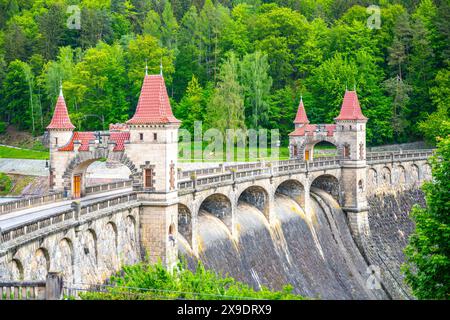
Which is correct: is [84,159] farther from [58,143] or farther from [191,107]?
[191,107]

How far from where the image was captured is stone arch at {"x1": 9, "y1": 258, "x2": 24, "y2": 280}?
31.0m

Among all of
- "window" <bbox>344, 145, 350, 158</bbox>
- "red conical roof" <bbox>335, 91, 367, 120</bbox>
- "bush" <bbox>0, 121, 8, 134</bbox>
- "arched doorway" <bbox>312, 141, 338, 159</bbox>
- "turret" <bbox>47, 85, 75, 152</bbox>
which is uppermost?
"red conical roof" <bbox>335, 91, 367, 120</bbox>

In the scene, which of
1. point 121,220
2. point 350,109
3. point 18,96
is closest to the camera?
point 121,220

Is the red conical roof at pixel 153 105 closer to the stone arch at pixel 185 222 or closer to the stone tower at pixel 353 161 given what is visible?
the stone arch at pixel 185 222

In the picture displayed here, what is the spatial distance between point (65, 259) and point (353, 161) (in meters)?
41.3

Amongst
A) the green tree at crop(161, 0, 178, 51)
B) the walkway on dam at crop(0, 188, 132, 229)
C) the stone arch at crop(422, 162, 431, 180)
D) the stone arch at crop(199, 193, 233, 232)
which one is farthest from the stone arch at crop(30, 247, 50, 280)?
the green tree at crop(161, 0, 178, 51)

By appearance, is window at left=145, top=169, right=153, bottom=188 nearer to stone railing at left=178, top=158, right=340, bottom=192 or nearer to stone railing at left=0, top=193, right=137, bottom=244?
stone railing at left=0, top=193, right=137, bottom=244

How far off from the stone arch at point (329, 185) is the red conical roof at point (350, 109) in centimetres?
544

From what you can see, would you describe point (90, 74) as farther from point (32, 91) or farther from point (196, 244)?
point (196, 244)

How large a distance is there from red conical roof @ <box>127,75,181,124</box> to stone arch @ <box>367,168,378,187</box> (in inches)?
1468

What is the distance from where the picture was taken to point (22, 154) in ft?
307

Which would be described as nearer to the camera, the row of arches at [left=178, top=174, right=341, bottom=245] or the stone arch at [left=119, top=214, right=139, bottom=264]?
the stone arch at [left=119, top=214, right=139, bottom=264]

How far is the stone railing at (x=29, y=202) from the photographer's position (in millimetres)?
40656

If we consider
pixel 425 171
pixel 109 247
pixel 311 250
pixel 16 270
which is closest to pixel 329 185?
pixel 311 250
